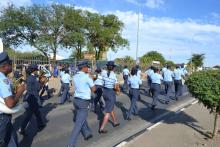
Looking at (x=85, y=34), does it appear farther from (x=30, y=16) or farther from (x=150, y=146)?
(x=150, y=146)

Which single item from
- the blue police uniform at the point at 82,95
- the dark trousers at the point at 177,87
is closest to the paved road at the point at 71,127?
the blue police uniform at the point at 82,95

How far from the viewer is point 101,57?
5384 cm

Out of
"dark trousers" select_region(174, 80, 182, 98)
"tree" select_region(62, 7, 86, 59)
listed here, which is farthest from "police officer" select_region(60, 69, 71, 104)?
"tree" select_region(62, 7, 86, 59)

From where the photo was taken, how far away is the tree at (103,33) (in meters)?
47.7

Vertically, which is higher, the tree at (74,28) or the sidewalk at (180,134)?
the tree at (74,28)

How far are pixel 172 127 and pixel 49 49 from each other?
32.0 metres

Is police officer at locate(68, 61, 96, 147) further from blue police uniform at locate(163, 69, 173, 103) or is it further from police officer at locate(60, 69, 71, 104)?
blue police uniform at locate(163, 69, 173, 103)

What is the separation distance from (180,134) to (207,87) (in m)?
1.47

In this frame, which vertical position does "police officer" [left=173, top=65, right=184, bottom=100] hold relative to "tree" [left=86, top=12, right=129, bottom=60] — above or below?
below

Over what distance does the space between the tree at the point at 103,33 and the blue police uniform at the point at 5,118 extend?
134 feet

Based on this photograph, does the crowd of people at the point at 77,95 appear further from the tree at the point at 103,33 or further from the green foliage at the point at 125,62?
the tree at the point at 103,33

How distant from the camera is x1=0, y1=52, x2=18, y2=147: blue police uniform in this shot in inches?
223

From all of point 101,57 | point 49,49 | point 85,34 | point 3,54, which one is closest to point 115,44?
point 101,57

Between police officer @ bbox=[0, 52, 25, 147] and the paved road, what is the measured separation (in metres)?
2.82
